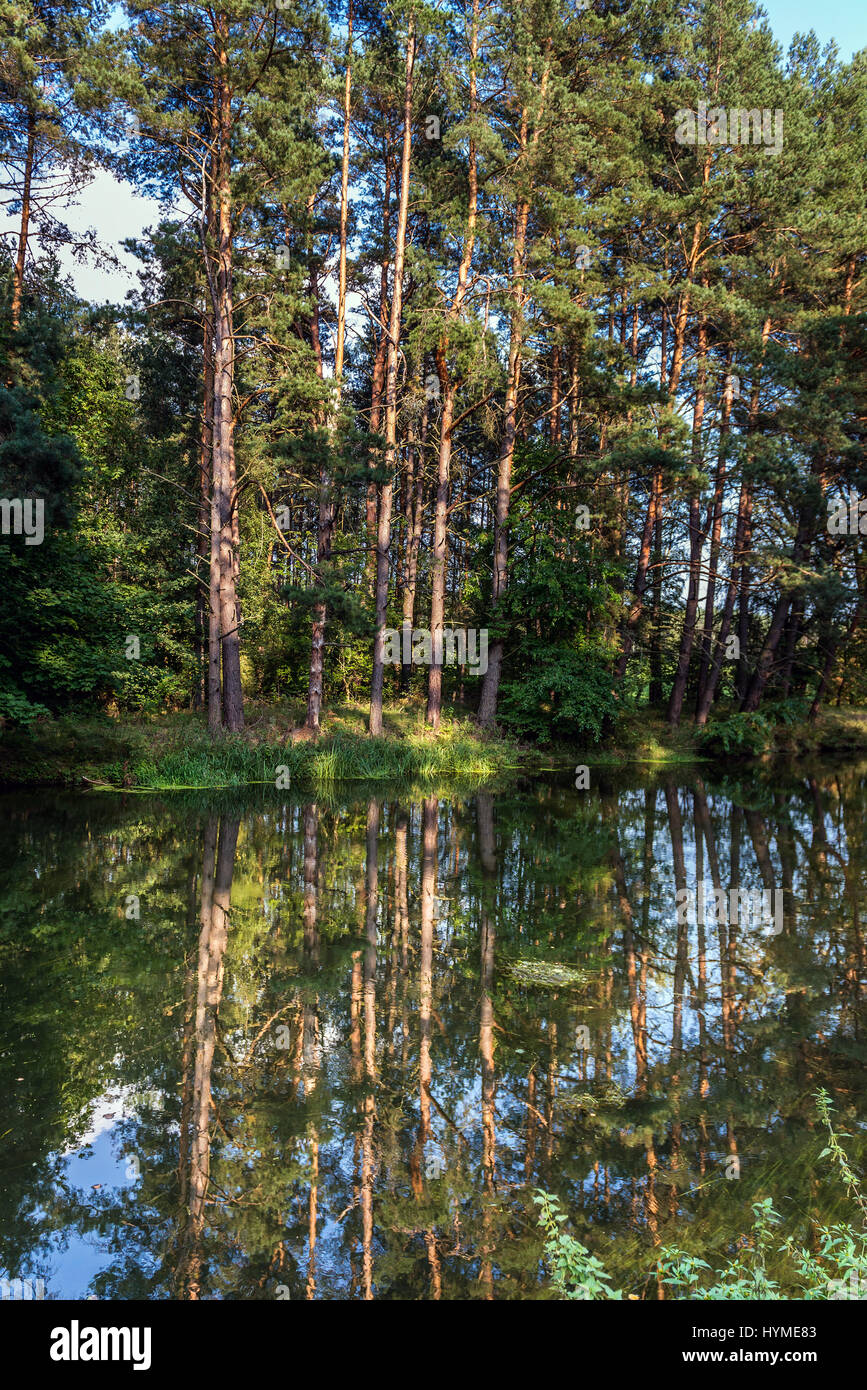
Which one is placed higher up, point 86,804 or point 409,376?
point 409,376

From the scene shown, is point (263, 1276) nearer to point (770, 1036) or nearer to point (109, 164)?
point (770, 1036)

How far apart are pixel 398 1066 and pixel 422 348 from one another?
1735 cm

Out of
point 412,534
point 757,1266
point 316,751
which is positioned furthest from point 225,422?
point 757,1266

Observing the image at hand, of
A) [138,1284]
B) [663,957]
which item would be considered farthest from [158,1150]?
[663,957]

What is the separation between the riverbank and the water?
18.9 feet

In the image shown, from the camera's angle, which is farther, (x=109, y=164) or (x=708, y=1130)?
(x=109, y=164)

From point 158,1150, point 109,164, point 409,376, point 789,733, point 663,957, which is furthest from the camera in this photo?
point 789,733

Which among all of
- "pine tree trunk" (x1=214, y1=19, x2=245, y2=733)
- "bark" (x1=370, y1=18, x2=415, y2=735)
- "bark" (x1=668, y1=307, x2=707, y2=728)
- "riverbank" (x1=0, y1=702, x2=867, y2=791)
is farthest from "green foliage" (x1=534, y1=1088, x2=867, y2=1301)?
"bark" (x1=668, y1=307, x2=707, y2=728)

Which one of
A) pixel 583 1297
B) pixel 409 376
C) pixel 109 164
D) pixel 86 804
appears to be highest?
pixel 109 164

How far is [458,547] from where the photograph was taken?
109 ft

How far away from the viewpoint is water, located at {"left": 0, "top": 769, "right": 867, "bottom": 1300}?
321 centimetres

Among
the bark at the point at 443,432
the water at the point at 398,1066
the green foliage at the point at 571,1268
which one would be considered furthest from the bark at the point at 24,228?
the green foliage at the point at 571,1268

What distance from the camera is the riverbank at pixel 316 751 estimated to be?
50.5 feet

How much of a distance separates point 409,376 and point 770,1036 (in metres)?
20.5
